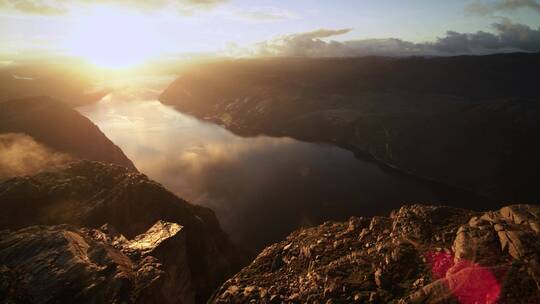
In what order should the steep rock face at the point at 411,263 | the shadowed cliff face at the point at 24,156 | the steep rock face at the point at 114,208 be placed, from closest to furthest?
the steep rock face at the point at 411,263 < the steep rock face at the point at 114,208 < the shadowed cliff face at the point at 24,156

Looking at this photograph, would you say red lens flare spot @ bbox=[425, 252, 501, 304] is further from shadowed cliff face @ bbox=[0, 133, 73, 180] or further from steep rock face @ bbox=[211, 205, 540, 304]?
shadowed cliff face @ bbox=[0, 133, 73, 180]

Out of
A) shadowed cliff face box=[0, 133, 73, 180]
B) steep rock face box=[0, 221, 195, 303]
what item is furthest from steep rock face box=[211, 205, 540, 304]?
shadowed cliff face box=[0, 133, 73, 180]

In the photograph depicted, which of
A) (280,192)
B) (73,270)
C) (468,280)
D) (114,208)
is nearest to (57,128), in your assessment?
(114,208)

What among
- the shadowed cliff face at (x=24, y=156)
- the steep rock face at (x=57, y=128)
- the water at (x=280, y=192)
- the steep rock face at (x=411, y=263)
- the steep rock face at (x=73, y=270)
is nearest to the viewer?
the steep rock face at (x=411, y=263)

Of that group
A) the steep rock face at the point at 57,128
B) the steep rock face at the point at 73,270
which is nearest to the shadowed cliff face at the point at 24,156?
the steep rock face at the point at 57,128

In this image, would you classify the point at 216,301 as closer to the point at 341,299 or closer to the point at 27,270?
the point at 341,299

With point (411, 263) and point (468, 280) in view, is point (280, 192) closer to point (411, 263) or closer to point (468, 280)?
point (411, 263)

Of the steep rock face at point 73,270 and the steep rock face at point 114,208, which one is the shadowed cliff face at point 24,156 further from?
the steep rock face at point 73,270
